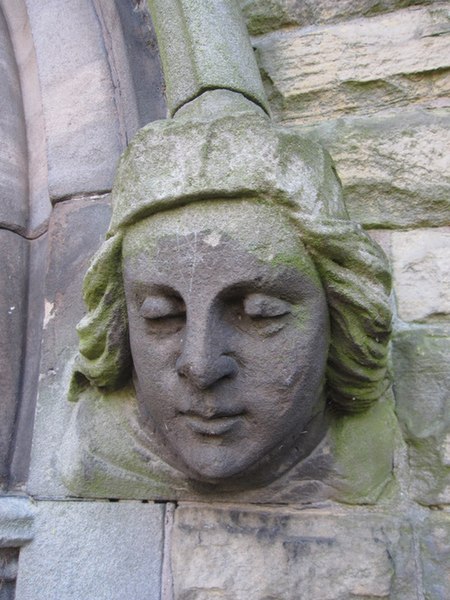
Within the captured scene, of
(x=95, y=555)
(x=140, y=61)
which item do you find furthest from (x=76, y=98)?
(x=95, y=555)

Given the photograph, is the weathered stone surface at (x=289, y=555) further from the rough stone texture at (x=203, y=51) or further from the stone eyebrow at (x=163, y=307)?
the rough stone texture at (x=203, y=51)

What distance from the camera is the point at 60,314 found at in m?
1.49

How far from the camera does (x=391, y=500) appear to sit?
119 cm

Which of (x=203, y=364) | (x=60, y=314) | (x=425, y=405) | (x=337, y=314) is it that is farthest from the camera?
(x=60, y=314)

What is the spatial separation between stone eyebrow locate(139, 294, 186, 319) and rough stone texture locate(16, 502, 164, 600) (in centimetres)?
48

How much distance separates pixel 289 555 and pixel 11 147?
141cm

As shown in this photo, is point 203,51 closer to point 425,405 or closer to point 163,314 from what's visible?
point 163,314

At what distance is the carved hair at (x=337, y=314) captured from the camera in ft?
3.47

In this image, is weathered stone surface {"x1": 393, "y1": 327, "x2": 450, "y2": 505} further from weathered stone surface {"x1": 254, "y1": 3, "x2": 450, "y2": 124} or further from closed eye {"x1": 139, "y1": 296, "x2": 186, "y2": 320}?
weathered stone surface {"x1": 254, "y1": 3, "x2": 450, "y2": 124}

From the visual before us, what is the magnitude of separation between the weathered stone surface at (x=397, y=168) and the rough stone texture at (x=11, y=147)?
3.00 ft

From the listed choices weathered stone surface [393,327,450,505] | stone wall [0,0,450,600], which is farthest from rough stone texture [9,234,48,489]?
weathered stone surface [393,327,450,505]

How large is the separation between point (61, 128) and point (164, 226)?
80 centimetres

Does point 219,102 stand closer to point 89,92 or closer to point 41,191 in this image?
point 89,92

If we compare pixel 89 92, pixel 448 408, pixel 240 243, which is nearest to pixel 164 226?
pixel 240 243
